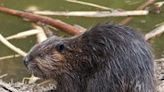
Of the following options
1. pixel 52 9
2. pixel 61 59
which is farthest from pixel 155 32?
pixel 61 59

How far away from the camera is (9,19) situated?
6340 millimetres

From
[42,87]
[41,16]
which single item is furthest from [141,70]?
[41,16]

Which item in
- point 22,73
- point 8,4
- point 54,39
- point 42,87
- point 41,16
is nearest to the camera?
point 54,39

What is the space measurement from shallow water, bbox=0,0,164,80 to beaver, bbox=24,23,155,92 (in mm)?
1415

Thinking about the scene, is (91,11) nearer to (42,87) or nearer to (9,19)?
(9,19)

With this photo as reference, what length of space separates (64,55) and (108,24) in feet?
1.14

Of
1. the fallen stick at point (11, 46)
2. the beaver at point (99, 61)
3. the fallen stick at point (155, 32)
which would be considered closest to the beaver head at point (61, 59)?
the beaver at point (99, 61)

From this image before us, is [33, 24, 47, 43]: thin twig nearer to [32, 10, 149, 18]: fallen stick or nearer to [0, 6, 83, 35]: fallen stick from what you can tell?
[0, 6, 83, 35]: fallen stick

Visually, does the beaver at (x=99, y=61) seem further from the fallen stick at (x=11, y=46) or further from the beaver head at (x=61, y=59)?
the fallen stick at (x=11, y=46)

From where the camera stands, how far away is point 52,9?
6.53 metres

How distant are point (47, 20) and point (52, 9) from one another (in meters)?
0.41

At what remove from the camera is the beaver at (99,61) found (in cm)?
390

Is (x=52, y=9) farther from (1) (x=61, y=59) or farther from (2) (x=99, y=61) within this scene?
(2) (x=99, y=61)

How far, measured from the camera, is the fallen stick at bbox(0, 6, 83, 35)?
5968mm
